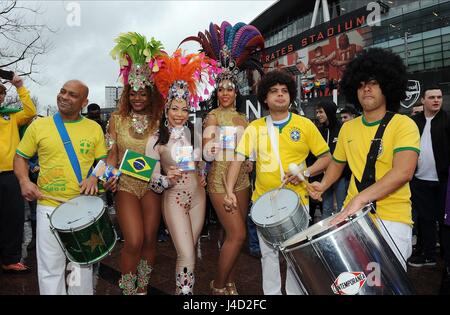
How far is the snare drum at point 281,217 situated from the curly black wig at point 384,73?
38.3 inches

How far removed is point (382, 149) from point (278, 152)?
0.93 m

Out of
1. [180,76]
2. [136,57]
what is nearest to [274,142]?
[180,76]

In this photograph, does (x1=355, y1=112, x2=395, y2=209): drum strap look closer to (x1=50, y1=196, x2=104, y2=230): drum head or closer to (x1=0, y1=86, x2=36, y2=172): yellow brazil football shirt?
(x1=50, y1=196, x2=104, y2=230): drum head

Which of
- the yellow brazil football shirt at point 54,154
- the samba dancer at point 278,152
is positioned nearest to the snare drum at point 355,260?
the samba dancer at point 278,152

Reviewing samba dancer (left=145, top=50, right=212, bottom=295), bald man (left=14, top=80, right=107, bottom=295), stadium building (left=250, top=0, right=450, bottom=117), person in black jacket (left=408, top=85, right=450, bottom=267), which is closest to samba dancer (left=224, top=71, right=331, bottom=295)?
samba dancer (left=145, top=50, right=212, bottom=295)

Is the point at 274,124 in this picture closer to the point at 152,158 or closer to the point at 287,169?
the point at 287,169

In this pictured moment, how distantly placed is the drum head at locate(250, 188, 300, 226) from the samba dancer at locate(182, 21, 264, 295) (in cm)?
63

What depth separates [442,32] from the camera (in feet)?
82.9

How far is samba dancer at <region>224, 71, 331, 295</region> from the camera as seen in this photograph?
306 centimetres

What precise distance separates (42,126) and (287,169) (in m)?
2.06

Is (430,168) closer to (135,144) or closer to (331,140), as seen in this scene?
(331,140)

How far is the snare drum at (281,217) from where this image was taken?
2.37 m

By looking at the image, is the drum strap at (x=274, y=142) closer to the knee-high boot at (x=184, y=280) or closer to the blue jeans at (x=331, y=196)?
the knee-high boot at (x=184, y=280)
